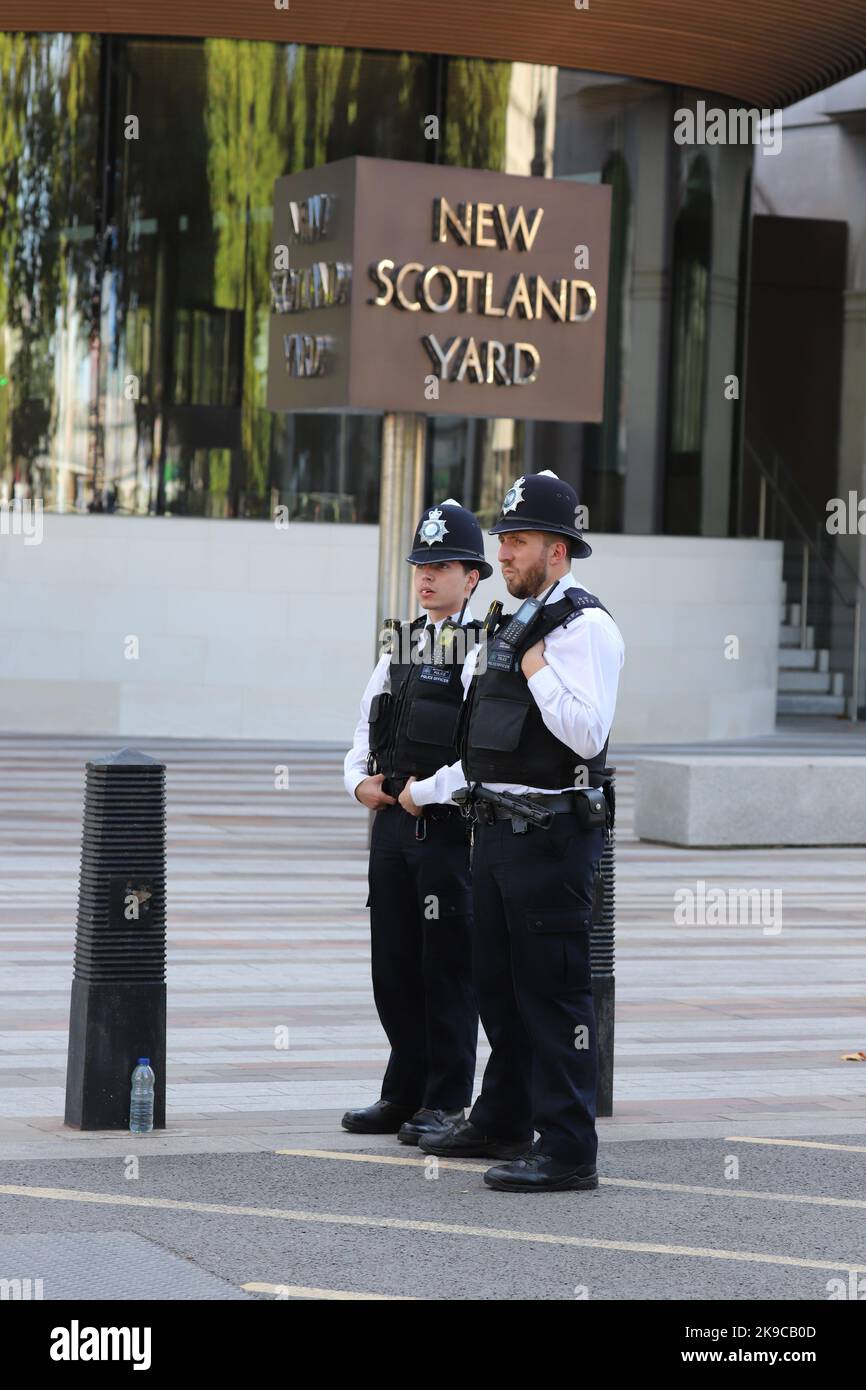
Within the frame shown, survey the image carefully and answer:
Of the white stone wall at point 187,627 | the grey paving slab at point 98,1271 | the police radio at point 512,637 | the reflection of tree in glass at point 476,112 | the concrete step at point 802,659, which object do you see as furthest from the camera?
the concrete step at point 802,659

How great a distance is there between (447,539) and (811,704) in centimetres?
2183

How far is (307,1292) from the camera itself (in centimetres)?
538

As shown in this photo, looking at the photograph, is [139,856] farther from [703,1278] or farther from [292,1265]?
[703,1278]

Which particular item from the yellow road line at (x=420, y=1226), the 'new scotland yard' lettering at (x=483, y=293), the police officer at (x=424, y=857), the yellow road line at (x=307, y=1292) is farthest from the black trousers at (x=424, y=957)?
the 'new scotland yard' lettering at (x=483, y=293)

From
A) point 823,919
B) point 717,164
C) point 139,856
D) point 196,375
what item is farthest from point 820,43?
point 139,856

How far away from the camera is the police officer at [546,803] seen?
6414 mm

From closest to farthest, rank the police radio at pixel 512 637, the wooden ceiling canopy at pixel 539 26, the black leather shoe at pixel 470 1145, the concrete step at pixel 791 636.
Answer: the police radio at pixel 512 637 → the black leather shoe at pixel 470 1145 → the wooden ceiling canopy at pixel 539 26 → the concrete step at pixel 791 636

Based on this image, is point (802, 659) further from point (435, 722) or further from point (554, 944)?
point (554, 944)

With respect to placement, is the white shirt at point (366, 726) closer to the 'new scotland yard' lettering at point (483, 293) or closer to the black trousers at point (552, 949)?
the black trousers at point (552, 949)

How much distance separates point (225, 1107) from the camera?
A: 754 centimetres

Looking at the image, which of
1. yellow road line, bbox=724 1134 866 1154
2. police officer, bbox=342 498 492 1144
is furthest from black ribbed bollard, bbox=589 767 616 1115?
police officer, bbox=342 498 492 1144

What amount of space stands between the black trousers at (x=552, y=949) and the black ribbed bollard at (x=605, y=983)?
82 cm
